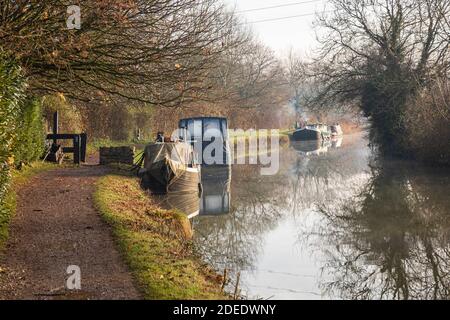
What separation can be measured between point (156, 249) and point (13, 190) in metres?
5.62

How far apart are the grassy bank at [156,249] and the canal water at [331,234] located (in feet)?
2.06

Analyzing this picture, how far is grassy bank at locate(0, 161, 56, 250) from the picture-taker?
8750 millimetres

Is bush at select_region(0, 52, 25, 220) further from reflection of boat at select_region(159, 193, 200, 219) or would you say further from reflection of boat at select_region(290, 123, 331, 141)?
reflection of boat at select_region(290, 123, 331, 141)

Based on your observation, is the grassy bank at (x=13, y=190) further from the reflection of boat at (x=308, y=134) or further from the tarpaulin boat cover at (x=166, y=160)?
the reflection of boat at (x=308, y=134)

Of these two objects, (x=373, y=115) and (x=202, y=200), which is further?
(x=373, y=115)

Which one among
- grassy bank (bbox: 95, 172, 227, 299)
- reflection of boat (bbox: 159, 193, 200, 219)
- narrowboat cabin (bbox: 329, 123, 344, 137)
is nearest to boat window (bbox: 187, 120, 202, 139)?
reflection of boat (bbox: 159, 193, 200, 219)

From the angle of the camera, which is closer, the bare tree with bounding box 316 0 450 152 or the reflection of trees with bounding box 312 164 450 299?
the reflection of trees with bounding box 312 164 450 299

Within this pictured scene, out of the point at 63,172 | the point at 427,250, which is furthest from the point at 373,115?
the point at 427,250

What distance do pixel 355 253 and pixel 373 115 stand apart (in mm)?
20661

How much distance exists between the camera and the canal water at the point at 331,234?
9.49 meters

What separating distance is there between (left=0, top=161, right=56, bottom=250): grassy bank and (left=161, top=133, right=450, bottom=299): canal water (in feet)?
11.4

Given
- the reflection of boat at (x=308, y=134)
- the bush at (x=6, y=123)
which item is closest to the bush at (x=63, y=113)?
the bush at (x=6, y=123)

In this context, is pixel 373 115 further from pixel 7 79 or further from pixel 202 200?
pixel 7 79

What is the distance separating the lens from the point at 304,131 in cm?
5669
